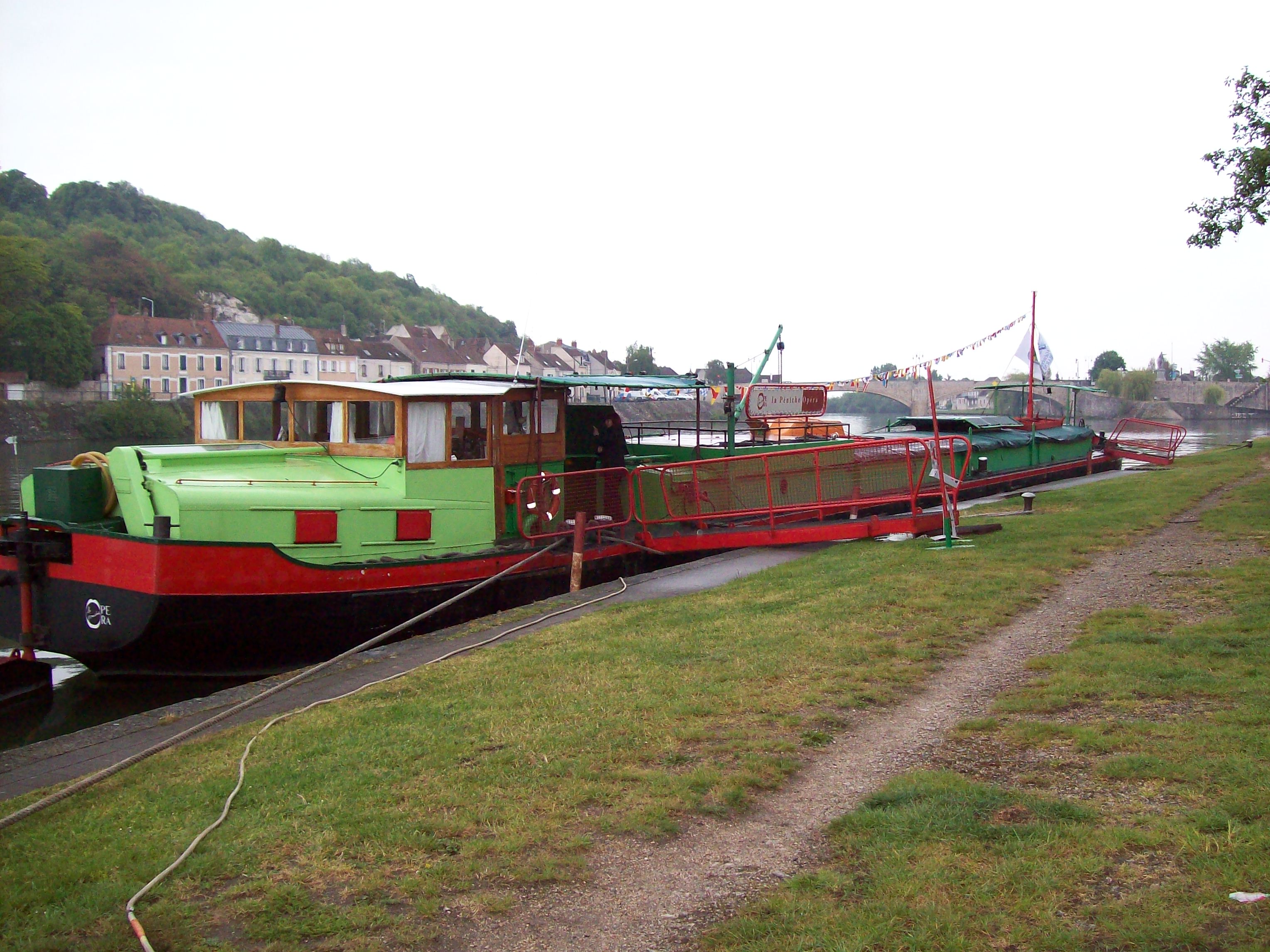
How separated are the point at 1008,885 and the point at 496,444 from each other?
377 inches

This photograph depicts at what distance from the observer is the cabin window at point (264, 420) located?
13.1 m

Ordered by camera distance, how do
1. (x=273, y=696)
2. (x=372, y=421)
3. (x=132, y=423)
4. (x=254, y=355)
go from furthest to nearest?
1. (x=254, y=355)
2. (x=132, y=423)
3. (x=372, y=421)
4. (x=273, y=696)

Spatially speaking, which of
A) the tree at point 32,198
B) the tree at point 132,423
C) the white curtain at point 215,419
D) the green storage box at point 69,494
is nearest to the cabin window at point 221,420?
the white curtain at point 215,419

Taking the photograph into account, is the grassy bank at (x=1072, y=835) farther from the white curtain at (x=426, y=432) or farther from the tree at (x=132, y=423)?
the tree at (x=132, y=423)

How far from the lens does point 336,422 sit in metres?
12.7

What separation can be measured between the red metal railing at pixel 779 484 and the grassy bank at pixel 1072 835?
8408 millimetres

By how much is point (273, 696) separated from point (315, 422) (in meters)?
5.52

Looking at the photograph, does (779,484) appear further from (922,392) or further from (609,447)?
(922,392)

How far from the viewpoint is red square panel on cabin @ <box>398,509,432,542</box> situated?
38.4 ft

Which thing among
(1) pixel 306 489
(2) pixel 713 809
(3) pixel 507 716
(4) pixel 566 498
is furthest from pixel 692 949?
(4) pixel 566 498

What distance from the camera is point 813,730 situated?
6.00m

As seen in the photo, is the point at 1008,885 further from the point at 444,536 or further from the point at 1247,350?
the point at 1247,350

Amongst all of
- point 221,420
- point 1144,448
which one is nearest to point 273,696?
point 221,420

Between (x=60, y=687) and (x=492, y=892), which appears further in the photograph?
(x=60, y=687)
